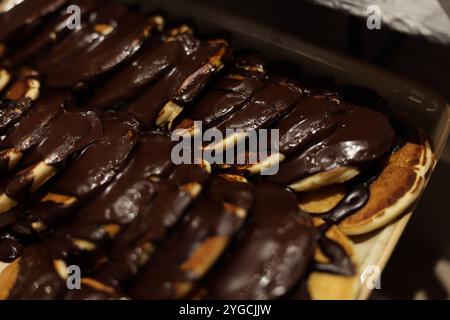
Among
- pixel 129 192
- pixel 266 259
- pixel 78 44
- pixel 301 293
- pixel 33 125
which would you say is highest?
pixel 78 44

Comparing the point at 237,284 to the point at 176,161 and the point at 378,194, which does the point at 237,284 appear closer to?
the point at 176,161

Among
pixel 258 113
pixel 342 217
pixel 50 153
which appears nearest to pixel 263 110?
pixel 258 113

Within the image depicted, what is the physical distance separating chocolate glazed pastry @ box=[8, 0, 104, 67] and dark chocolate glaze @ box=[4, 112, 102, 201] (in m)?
0.32

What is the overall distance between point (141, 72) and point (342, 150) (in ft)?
1.95

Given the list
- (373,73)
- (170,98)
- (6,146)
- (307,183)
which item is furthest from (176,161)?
(373,73)

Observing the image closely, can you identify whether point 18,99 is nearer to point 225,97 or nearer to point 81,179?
point 81,179

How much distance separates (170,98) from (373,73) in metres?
0.62

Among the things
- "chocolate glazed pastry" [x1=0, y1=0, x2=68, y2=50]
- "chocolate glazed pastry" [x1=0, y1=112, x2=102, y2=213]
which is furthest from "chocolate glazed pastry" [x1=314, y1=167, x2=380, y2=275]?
"chocolate glazed pastry" [x1=0, y1=0, x2=68, y2=50]

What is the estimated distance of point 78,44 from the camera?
1.65 metres

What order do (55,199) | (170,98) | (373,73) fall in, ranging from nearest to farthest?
(55,199)
(170,98)
(373,73)

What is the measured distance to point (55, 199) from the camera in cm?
136

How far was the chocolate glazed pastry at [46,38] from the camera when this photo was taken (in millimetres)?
1676

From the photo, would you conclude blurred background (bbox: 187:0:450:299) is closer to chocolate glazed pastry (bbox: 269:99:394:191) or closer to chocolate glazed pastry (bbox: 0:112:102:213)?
chocolate glazed pastry (bbox: 269:99:394:191)

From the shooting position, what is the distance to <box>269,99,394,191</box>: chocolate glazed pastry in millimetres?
1370
